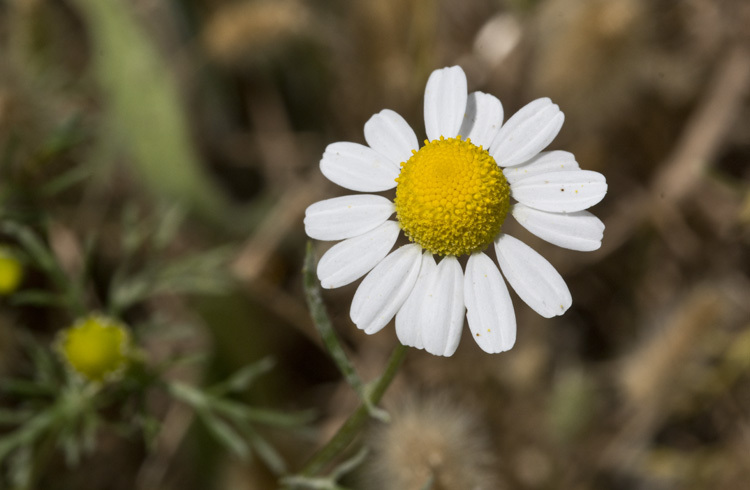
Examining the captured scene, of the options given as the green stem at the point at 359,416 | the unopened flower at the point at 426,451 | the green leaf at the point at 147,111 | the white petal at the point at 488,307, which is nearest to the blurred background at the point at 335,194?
the green leaf at the point at 147,111

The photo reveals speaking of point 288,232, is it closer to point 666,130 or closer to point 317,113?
point 317,113

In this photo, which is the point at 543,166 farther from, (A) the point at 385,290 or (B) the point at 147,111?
(B) the point at 147,111

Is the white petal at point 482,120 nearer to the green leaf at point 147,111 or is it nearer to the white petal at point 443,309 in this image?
the white petal at point 443,309

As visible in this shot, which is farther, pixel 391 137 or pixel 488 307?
pixel 391 137

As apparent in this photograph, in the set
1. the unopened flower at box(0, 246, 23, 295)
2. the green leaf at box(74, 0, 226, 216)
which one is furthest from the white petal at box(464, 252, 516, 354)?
the green leaf at box(74, 0, 226, 216)

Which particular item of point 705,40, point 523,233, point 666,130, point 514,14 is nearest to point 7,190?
point 523,233

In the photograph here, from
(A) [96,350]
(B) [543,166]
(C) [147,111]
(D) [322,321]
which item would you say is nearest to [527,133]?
(B) [543,166]

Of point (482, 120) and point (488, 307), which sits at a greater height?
point (482, 120)

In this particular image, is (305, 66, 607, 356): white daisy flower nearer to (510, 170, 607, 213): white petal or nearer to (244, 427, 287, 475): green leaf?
(510, 170, 607, 213): white petal
